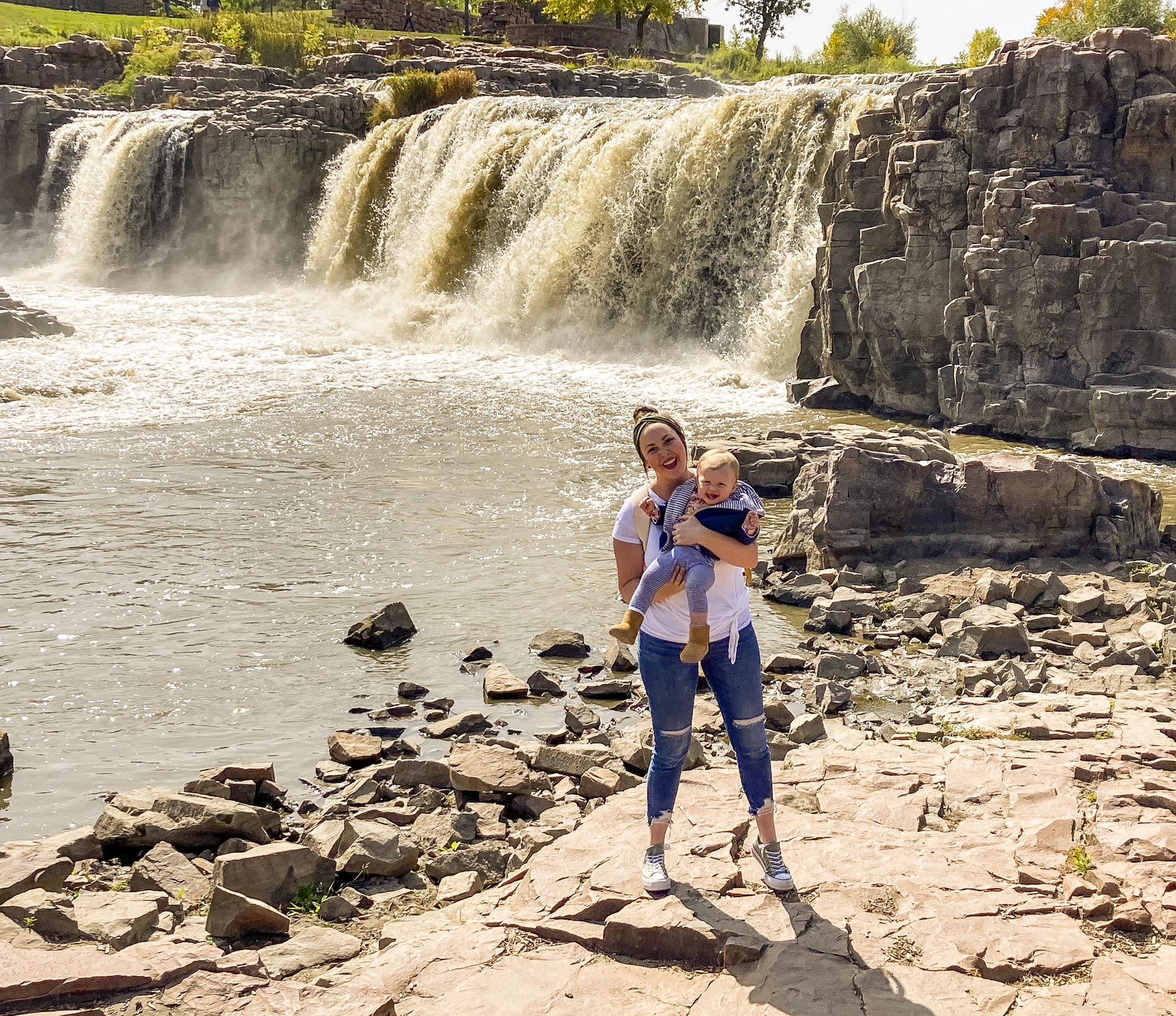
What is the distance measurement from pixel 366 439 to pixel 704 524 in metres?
11.3

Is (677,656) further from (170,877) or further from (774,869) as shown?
(170,877)

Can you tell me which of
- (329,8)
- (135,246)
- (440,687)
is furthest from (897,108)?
(329,8)

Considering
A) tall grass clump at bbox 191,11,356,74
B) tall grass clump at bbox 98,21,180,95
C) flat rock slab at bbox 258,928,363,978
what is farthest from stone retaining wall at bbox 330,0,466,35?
flat rock slab at bbox 258,928,363,978

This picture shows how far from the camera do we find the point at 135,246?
3175cm

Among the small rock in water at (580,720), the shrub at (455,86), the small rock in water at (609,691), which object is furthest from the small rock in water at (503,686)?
the shrub at (455,86)

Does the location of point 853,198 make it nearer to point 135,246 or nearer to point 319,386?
point 319,386

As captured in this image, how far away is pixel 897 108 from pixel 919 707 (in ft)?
39.2

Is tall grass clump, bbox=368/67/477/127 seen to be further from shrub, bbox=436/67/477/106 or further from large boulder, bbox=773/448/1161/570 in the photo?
large boulder, bbox=773/448/1161/570

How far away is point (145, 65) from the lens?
3812 centimetres

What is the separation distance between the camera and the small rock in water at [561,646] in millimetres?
8219

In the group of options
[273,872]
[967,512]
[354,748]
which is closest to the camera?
[273,872]

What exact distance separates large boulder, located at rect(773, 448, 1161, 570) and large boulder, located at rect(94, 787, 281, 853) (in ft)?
19.1

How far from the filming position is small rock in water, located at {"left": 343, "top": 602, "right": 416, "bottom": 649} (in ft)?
27.3

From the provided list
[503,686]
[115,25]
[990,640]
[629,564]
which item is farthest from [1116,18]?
[115,25]
